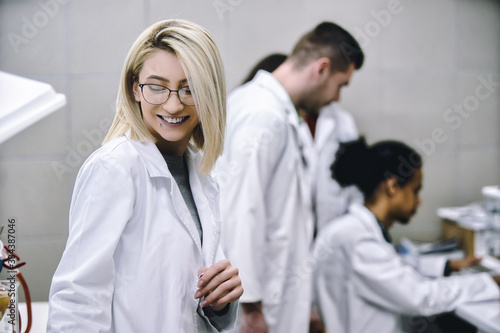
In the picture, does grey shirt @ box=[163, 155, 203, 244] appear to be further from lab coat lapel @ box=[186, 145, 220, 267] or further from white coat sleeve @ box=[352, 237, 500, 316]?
white coat sleeve @ box=[352, 237, 500, 316]

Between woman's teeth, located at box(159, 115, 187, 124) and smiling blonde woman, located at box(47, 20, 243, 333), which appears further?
woman's teeth, located at box(159, 115, 187, 124)

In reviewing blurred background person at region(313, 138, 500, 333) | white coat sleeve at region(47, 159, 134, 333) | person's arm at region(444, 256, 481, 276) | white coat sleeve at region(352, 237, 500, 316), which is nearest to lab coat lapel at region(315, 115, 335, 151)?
blurred background person at region(313, 138, 500, 333)

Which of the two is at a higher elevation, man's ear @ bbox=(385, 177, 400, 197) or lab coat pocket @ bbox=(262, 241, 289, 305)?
man's ear @ bbox=(385, 177, 400, 197)

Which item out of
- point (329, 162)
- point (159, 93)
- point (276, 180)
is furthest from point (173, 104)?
point (329, 162)

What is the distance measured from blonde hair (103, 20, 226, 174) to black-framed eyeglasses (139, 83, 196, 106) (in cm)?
3

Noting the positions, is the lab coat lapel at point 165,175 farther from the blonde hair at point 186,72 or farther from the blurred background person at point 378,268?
the blurred background person at point 378,268

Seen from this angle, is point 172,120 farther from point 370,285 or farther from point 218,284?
point 370,285

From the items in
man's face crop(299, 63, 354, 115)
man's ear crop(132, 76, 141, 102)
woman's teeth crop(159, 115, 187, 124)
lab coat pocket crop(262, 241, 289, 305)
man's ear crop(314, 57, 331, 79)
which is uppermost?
man's ear crop(132, 76, 141, 102)

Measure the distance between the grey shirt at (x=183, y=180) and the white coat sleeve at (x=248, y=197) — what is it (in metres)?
0.58

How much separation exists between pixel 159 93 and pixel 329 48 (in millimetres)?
1135

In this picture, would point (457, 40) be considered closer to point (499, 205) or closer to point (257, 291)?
point (499, 205)

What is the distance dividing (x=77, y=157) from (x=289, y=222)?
0.84 metres

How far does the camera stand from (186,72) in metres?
0.86

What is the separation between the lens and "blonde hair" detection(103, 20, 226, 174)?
2.83 feet
